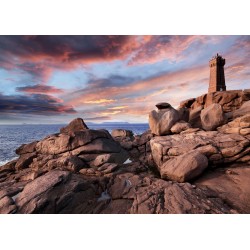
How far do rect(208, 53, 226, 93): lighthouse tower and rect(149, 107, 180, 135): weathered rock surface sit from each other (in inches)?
701

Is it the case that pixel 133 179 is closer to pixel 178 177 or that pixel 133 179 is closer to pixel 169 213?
pixel 178 177

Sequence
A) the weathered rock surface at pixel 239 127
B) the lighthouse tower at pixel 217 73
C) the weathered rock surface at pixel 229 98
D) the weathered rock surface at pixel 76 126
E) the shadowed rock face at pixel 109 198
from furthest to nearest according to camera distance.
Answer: the lighthouse tower at pixel 217 73
the weathered rock surface at pixel 229 98
the weathered rock surface at pixel 76 126
the weathered rock surface at pixel 239 127
the shadowed rock face at pixel 109 198

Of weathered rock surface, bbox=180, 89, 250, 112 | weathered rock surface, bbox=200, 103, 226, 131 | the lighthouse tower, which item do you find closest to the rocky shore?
weathered rock surface, bbox=200, 103, 226, 131

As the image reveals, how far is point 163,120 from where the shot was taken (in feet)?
37.6

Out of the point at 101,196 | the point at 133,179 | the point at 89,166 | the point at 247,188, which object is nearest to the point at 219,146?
the point at 247,188

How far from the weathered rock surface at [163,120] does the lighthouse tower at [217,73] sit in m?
17.8

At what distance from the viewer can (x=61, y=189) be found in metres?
5.49

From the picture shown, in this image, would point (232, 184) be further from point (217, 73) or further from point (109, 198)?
point (217, 73)

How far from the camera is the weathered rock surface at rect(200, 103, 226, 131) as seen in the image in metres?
9.95

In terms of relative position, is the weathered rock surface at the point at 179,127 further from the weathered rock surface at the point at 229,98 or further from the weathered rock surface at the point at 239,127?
the weathered rock surface at the point at 229,98

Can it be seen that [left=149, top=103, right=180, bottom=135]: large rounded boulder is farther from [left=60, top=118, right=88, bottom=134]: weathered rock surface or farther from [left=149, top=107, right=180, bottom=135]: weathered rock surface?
[left=60, top=118, right=88, bottom=134]: weathered rock surface

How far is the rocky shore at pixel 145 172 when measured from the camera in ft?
16.1

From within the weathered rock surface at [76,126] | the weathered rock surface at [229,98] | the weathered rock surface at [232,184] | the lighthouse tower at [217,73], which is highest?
the lighthouse tower at [217,73]

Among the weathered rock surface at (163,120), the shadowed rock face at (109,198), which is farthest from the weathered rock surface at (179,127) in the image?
the shadowed rock face at (109,198)
